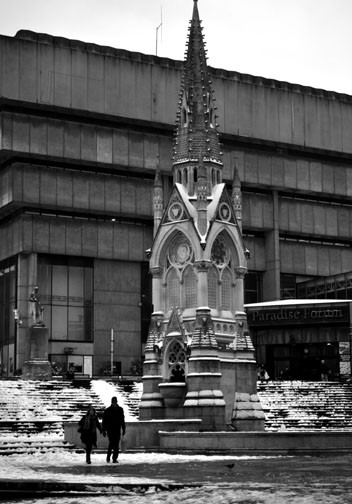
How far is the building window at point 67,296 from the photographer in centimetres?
8975

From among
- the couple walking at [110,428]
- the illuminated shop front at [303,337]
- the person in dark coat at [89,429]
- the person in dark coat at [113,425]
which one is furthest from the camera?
the illuminated shop front at [303,337]

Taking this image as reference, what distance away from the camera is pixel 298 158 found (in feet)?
339

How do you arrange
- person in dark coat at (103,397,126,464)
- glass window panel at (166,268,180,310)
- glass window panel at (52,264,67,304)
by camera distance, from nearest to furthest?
1. person in dark coat at (103,397,126,464)
2. glass window panel at (166,268,180,310)
3. glass window panel at (52,264,67,304)

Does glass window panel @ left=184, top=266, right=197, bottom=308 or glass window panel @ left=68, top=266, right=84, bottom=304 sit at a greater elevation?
glass window panel @ left=68, top=266, right=84, bottom=304

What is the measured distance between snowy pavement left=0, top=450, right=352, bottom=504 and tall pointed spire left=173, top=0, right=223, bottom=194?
53.7ft

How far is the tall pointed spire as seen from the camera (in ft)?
147

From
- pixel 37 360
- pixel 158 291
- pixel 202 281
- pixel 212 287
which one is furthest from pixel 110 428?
pixel 37 360

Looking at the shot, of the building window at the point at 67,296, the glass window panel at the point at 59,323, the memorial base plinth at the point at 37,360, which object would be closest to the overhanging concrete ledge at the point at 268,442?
the memorial base plinth at the point at 37,360

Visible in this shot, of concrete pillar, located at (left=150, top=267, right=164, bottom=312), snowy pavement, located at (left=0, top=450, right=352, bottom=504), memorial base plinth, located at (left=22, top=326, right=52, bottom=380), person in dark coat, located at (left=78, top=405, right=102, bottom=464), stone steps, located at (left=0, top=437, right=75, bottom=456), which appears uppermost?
concrete pillar, located at (left=150, top=267, right=164, bottom=312)

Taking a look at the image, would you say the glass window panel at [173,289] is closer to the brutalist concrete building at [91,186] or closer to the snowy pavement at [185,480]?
the snowy pavement at [185,480]

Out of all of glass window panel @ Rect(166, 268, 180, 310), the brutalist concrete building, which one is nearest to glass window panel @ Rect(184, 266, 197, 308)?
glass window panel @ Rect(166, 268, 180, 310)

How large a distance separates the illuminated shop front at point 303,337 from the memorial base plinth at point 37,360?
74.0 ft

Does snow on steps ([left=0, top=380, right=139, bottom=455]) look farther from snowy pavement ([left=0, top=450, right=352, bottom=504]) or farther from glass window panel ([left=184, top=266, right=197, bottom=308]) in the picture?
glass window panel ([left=184, top=266, right=197, bottom=308])

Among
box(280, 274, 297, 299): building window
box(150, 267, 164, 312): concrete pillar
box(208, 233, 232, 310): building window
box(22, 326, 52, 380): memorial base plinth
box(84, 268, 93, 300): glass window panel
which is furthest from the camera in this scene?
box(280, 274, 297, 299): building window
